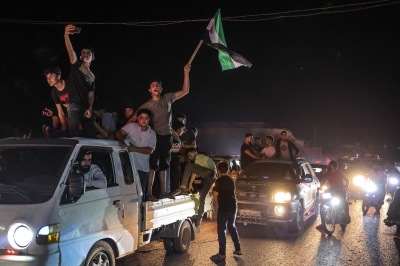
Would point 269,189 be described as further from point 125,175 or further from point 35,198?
point 35,198

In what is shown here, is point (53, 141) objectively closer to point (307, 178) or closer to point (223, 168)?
point (223, 168)

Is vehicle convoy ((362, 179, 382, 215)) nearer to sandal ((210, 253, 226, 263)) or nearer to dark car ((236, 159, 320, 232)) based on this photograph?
dark car ((236, 159, 320, 232))

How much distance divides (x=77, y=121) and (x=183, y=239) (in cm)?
288

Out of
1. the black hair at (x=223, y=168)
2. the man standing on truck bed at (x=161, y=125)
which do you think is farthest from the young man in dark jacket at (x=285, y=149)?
the man standing on truck bed at (x=161, y=125)

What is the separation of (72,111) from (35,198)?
91.3 inches

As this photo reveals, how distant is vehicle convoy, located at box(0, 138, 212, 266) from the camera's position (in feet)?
14.8

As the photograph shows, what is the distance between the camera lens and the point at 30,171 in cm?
530

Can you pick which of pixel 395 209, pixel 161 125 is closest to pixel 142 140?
pixel 161 125

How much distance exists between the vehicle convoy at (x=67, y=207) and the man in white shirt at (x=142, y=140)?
37 cm

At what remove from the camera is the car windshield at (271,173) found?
11.3m

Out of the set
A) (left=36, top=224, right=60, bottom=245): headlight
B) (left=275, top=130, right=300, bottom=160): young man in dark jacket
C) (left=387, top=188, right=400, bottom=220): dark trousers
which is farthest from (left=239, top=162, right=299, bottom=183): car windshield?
(left=36, top=224, right=60, bottom=245): headlight

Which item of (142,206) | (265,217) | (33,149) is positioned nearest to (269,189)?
(265,217)

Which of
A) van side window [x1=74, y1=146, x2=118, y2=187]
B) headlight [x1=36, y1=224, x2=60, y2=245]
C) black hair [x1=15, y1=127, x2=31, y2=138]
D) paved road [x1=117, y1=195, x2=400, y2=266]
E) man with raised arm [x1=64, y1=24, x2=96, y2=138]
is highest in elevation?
man with raised arm [x1=64, y1=24, x2=96, y2=138]

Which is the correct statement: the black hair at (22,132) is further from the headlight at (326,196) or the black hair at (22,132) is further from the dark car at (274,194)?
the headlight at (326,196)
